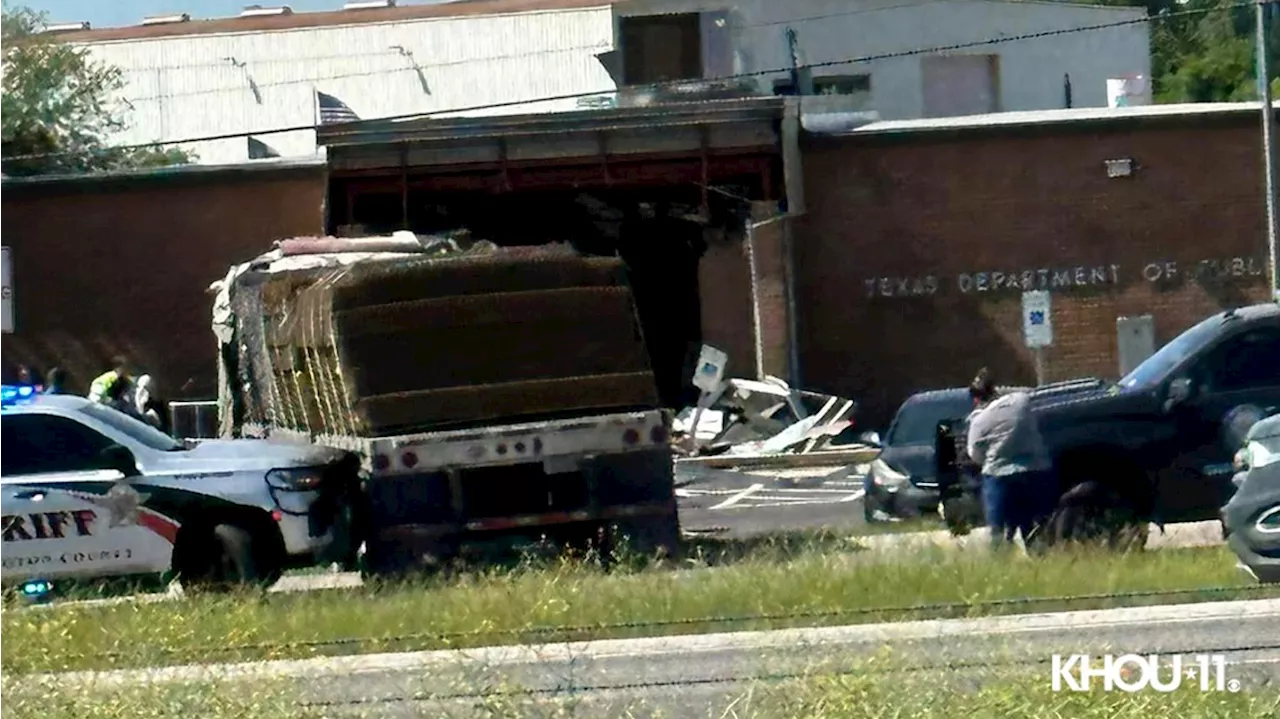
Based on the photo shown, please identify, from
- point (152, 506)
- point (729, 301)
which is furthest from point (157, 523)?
point (729, 301)

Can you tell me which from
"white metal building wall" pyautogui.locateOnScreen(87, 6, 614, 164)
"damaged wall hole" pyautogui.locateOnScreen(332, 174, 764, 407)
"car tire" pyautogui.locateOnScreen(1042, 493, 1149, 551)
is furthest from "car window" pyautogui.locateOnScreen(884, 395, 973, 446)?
"white metal building wall" pyautogui.locateOnScreen(87, 6, 614, 164)

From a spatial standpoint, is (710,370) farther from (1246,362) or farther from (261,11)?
(261,11)

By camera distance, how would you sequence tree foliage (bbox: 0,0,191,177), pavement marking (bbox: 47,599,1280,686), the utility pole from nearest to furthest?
pavement marking (bbox: 47,599,1280,686)
the utility pole
tree foliage (bbox: 0,0,191,177)

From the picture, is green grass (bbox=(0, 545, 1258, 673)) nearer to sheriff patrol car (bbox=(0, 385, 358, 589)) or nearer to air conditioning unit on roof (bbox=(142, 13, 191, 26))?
sheriff patrol car (bbox=(0, 385, 358, 589))

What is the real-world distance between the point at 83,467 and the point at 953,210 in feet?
70.1

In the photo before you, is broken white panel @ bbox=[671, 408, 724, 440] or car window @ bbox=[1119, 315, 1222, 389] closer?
car window @ bbox=[1119, 315, 1222, 389]

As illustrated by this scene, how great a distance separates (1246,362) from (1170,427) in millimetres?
796

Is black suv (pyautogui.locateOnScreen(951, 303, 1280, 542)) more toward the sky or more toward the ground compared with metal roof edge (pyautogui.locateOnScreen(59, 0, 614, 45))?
more toward the ground

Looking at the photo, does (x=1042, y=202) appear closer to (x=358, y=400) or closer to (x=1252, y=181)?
(x=1252, y=181)

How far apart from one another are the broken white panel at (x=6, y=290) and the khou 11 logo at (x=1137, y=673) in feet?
78.9

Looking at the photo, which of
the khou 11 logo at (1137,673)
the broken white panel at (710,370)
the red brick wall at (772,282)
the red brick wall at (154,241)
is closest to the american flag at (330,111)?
the red brick wall at (154,241)

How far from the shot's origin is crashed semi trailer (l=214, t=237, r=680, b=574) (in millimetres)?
16062

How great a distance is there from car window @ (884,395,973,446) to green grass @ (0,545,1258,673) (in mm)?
5929

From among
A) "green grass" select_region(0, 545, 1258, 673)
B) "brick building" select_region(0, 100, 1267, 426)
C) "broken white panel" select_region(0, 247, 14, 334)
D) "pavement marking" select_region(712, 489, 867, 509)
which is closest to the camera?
"green grass" select_region(0, 545, 1258, 673)
